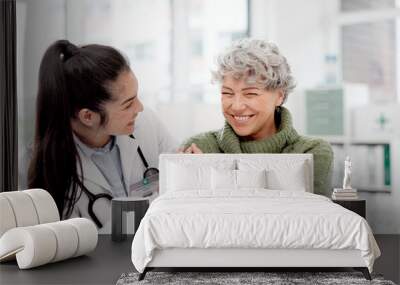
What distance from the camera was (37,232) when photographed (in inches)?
193

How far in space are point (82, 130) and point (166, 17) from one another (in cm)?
134

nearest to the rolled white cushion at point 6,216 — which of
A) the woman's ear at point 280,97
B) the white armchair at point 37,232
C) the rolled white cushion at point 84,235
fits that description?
the white armchair at point 37,232

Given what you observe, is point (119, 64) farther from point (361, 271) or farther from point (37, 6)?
point (361, 271)

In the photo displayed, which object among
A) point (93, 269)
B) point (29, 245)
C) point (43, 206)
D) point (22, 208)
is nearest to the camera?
point (29, 245)

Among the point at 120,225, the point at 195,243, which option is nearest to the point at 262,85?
the point at 120,225

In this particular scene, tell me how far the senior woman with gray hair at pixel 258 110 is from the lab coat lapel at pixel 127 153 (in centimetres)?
58

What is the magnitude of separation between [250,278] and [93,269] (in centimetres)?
120

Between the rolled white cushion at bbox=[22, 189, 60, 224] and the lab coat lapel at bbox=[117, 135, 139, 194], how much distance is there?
1023 millimetres

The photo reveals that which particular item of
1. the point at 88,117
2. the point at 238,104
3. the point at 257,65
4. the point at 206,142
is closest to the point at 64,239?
the point at 88,117

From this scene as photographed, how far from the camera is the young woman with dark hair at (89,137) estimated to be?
6418 mm

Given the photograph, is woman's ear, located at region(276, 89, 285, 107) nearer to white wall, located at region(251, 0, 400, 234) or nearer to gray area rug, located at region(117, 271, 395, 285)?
white wall, located at region(251, 0, 400, 234)

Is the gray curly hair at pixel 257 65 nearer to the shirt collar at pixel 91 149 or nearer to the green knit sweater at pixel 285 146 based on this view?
the green knit sweater at pixel 285 146

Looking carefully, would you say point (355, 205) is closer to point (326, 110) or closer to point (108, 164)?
point (326, 110)

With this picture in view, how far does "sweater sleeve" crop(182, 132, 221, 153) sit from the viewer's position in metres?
6.45
